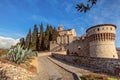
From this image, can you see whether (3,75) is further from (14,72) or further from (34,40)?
(34,40)

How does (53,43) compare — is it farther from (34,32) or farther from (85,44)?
(85,44)

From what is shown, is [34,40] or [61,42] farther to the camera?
[61,42]

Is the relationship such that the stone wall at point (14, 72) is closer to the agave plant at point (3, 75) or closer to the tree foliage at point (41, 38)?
the agave plant at point (3, 75)

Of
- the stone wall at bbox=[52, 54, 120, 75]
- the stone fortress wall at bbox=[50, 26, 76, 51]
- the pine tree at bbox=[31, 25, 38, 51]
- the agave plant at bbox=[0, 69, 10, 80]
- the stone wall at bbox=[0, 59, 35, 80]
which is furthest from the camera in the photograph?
the stone fortress wall at bbox=[50, 26, 76, 51]

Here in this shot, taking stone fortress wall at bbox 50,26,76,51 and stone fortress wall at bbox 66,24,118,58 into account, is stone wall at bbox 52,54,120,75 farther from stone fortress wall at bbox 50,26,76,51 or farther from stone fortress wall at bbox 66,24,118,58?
stone fortress wall at bbox 50,26,76,51

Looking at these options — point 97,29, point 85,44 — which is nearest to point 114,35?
point 97,29

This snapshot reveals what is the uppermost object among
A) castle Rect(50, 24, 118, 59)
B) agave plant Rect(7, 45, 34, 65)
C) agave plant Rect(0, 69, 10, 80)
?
castle Rect(50, 24, 118, 59)

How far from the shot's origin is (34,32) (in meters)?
68.6

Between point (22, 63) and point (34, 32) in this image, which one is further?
point (34, 32)

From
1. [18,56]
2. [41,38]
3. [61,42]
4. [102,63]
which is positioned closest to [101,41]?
[61,42]

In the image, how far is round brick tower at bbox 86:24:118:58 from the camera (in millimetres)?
52531

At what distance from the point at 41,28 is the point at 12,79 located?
5585 centimetres

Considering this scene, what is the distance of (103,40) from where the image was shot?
53.4 metres

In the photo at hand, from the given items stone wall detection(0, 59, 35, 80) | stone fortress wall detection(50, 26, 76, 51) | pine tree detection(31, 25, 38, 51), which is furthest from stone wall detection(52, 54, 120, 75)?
stone fortress wall detection(50, 26, 76, 51)
